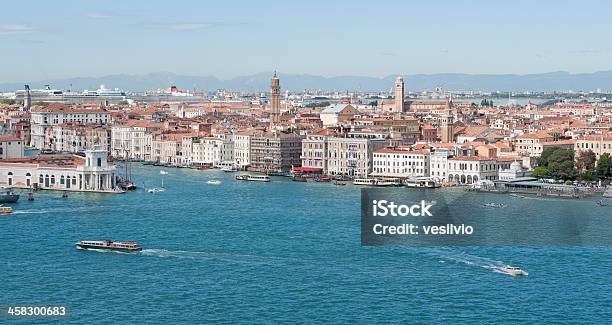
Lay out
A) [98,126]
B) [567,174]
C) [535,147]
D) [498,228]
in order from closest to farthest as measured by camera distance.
→ [498,228] < [567,174] < [535,147] < [98,126]

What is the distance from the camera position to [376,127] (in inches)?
1213

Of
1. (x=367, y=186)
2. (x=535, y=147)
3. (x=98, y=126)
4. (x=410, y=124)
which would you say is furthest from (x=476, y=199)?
(x=98, y=126)

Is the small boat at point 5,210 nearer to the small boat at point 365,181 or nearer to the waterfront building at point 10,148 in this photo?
the waterfront building at point 10,148

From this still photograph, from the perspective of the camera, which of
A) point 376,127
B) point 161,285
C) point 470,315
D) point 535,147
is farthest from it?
point 376,127

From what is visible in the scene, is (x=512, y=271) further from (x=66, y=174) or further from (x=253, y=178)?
(x=253, y=178)

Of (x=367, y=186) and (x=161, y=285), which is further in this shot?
(x=367, y=186)

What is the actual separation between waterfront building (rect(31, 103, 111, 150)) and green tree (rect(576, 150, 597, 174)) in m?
17.3

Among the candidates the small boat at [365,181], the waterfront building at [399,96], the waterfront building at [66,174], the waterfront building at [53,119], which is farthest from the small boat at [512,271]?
the waterfront building at [399,96]

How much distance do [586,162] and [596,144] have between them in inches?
64.5

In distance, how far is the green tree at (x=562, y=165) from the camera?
2370cm

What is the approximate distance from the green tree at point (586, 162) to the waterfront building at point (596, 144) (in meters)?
0.94

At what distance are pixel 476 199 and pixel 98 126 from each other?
60.2 feet

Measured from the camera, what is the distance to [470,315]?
10203 millimetres

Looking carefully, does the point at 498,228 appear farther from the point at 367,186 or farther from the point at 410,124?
the point at 410,124
